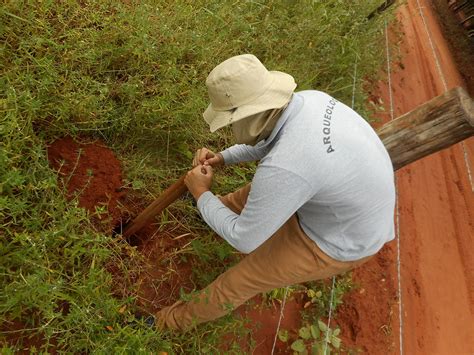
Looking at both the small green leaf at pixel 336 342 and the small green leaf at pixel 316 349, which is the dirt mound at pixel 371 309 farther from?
the small green leaf at pixel 316 349

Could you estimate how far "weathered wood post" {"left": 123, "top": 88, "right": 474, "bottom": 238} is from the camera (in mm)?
2248

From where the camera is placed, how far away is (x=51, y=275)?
2059 mm

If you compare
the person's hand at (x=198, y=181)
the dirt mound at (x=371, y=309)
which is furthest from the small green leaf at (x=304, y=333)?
the person's hand at (x=198, y=181)

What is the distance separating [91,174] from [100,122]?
1.09ft

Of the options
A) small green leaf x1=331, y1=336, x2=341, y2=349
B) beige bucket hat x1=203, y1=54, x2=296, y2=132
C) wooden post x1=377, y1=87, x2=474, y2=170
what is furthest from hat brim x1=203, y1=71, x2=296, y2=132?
small green leaf x1=331, y1=336, x2=341, y2=349

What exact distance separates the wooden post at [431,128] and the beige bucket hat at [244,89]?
118 cm

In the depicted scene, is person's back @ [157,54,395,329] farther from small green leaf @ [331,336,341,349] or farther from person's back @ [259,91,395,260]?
small green leaf @ [331,336,341,349]

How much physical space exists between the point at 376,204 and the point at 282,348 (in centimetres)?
159

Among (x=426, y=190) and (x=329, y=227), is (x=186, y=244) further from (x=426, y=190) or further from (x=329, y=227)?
(x=426, y=190)

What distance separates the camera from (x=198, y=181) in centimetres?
200

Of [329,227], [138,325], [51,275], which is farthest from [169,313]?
[329,227]

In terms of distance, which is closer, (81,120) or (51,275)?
(51,275)

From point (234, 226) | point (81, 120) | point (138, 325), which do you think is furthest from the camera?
point (81, 120)

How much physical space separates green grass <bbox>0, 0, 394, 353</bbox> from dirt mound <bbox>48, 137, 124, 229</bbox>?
75 millimetres
